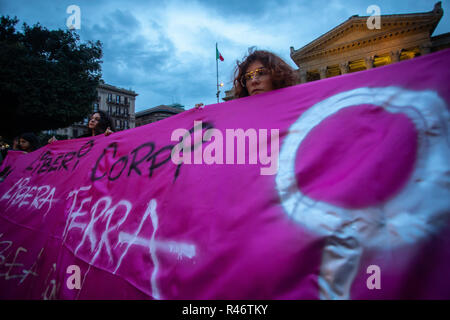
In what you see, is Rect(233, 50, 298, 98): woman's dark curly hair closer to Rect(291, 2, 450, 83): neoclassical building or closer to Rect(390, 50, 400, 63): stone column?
Rect(291, 2, 450, 83): neoclassical building

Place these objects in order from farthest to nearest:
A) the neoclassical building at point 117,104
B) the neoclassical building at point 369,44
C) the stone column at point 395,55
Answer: the neoclassical building at point 117,104 → the stone column at point 395,55 → the neoclassical building at point 369,44

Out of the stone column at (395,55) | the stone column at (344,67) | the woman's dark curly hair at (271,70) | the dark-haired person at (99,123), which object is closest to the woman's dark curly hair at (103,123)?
the dark-haired person at (99,123)

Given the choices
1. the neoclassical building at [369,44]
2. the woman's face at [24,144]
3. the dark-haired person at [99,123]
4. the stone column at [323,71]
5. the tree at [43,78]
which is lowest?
the woman's face at [24,144]

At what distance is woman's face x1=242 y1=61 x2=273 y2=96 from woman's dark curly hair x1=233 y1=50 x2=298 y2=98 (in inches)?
1.3

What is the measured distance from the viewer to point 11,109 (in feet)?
48.9

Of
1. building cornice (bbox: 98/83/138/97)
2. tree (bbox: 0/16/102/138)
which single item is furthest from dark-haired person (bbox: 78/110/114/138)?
building cornice (bbox: 98/83/138/97)

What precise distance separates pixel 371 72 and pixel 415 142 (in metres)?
0.49

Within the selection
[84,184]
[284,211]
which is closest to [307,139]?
[284,211]

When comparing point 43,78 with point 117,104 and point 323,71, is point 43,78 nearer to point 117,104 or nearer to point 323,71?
point 323,71

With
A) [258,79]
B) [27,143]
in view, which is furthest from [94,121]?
[258,79]

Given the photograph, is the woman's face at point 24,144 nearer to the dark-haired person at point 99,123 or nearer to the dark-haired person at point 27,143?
the dark-haired person at point 27,143

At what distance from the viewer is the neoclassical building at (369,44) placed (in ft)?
67.4

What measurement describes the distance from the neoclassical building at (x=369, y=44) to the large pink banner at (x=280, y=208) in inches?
1086
